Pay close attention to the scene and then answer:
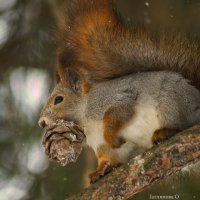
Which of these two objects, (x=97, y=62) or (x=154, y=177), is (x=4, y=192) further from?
(x=154, y=177)

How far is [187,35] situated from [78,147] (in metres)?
0.81

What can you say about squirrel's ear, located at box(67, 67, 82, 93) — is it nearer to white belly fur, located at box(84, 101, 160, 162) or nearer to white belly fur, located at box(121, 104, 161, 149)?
white belly fur, located at box(84, 101, 160, 162)

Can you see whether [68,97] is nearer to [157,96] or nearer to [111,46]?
[111,46]

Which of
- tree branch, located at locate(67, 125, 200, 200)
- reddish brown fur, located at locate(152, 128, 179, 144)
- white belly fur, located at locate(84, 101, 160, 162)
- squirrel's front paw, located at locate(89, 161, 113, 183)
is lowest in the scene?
squirrel's front paw, located at locate(89, 161, 113, 183)

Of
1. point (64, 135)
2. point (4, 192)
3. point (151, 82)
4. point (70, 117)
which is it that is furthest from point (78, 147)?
point (4, 192)

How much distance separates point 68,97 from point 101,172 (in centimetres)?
45

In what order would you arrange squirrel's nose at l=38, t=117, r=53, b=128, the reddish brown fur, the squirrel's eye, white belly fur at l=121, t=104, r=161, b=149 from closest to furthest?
the reddish brown fur
white belly fur at l=121, t=104, r=161, b=149
squirrel's nose at l=38, t=117, r=53, b=128
the squirrel's eye

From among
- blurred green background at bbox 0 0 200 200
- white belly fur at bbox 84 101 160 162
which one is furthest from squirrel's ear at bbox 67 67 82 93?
blurred green background at bbox 0 0 200 200

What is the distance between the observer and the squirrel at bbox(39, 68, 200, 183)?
2404 mm

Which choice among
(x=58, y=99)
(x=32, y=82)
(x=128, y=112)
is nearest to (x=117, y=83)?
(x=128, y=112)

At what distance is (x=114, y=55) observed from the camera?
2697 millimetres

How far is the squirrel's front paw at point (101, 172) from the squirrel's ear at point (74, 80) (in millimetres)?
421

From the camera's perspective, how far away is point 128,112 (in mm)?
2465

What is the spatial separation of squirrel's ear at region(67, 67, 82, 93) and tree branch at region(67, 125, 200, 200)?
0.68 m
